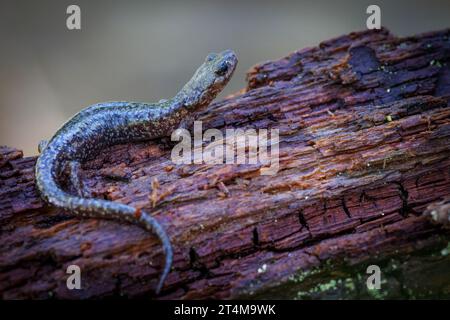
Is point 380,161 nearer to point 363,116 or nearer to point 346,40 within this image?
point 363,116

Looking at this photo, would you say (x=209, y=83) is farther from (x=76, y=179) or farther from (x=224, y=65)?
(x=76, y=179)

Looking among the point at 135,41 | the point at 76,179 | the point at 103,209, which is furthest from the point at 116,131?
the point at 135,41

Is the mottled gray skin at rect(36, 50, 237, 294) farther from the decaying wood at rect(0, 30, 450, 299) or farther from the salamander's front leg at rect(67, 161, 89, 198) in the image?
the decaying wood at rect(0, 30, 450, 299)

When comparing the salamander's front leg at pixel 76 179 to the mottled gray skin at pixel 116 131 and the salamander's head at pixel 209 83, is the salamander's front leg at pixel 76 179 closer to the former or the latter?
the mottled gray skin at pixel 116 131

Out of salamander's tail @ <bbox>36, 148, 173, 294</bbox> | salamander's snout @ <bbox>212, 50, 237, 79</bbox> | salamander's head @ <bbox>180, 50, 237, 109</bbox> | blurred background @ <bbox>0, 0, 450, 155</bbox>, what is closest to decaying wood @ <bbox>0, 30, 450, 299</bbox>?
salamander's tail @ <bbox>36, 148, 173, 294</bbox>

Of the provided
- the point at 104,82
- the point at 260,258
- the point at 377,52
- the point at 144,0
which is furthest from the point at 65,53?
the point at 260,258

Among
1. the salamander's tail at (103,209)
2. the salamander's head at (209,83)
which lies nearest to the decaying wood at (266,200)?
the salamander's tail at (103,209)
